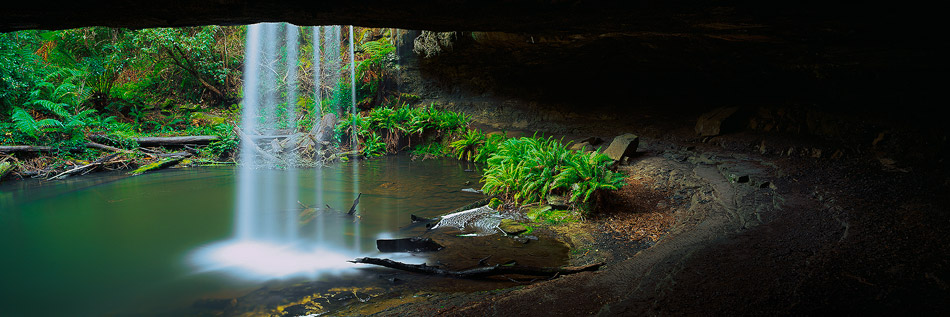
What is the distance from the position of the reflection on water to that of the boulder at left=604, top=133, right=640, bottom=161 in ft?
9.37

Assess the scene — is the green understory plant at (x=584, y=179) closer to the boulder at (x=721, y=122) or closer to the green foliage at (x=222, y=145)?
the boulder at (x=721, y=122)

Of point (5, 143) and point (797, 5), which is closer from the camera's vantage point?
point (797, 5)

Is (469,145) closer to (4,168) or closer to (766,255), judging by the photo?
(766,255)

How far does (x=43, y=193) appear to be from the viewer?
27.0 feet

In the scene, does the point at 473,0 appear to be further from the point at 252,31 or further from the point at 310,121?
the point at 252,31

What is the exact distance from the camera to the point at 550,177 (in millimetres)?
6715

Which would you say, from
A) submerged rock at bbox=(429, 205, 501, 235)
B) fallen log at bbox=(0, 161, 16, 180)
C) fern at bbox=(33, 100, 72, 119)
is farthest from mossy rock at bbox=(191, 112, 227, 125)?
submerged rock at bbox=(429, 205, 501, 235)

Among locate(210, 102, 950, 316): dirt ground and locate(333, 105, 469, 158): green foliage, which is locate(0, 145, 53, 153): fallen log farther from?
locate(210, 102, 950, 316): dirt ground

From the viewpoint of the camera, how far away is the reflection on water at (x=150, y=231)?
4.29 m

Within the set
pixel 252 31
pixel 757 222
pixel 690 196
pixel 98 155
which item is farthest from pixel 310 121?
pixel 757 222

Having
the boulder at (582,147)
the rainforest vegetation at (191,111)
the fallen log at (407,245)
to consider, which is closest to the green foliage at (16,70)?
the rainforest vegetation at (191,111)

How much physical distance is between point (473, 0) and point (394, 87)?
46.4 feet

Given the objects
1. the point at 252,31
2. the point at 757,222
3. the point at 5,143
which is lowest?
the point at 757,222

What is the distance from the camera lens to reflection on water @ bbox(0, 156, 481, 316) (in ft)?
14.1
